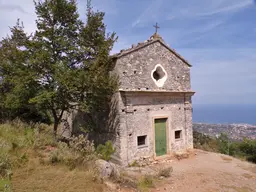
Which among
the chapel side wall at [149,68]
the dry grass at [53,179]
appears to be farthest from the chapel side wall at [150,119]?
the dry grass at [53,179]

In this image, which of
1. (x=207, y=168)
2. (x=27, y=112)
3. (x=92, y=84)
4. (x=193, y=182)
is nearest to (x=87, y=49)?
(x=92, y=84)

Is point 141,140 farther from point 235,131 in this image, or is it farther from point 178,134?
point 235,131

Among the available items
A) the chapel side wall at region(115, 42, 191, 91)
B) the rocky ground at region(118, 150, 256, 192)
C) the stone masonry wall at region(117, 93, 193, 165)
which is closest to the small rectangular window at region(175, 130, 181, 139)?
the stone masonry wall at region(117, 93, 193, 165)

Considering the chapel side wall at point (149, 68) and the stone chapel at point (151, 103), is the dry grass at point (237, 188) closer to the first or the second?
the stone chapel at point (151, 103)

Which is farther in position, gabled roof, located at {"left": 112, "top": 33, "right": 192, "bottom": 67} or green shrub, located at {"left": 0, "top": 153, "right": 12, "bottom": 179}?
gabled roof, located at {"left": 112, "top": 33, "right": 192, "bottom": 67}

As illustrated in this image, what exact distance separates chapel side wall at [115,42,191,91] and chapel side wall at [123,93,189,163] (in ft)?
2.13

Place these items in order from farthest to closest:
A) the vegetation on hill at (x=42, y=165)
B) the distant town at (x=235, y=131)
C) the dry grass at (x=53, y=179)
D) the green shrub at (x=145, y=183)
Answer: the distant town at (x=235, y=131) → the green shrub at (x=145, y=183) → the vegetation on hill at (x=42, y=165) → the dry grass at (x=53, y=179)

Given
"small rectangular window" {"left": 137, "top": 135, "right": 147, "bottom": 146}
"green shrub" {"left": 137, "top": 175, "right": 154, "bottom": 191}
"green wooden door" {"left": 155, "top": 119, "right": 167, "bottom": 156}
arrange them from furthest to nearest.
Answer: "green wooden door" {"left": 155, "top": 119, "right": 167, "bottom": 156} < "small rectangular window" {"left": 137, "top": 135, "right": 147, "bottom": 146} < "green shrub" {"left": 137, "top": 175, "right": 154, "bottom": 191}

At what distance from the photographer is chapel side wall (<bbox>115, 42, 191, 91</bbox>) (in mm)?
11020

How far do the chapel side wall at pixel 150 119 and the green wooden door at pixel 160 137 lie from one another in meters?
0.27

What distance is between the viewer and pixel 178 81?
13602 mm

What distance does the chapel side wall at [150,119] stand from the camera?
11055mm

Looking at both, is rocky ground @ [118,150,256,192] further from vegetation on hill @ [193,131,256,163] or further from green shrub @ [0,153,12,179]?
vegetation on hill @ [193,131,256,163]

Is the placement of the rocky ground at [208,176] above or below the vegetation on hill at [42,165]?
below
